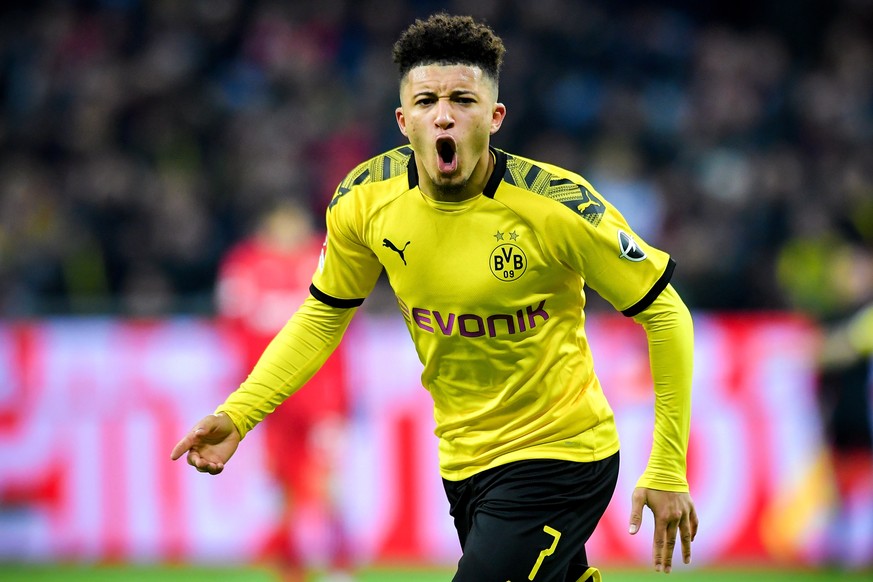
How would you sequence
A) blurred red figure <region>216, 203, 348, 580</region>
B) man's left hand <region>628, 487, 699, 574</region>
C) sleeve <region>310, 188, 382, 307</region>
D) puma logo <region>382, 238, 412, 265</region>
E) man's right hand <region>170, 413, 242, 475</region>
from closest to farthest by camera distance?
man's left hand <region>628, 487, 699, 574</region>, man's right hand <region>170, 413, 242, 475</region>, puma logo <region>382, 238, 412, 265</region>, sleeve <region>310, 188, 382, 307</region>, blurred red figure <region>216, 203, 348, 580</region>

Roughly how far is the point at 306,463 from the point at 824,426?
3498 mm

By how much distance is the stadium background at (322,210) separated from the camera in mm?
8484

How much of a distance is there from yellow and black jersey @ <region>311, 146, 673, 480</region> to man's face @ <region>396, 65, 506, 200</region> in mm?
143

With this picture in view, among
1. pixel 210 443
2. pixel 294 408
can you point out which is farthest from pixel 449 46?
pixel 294 408

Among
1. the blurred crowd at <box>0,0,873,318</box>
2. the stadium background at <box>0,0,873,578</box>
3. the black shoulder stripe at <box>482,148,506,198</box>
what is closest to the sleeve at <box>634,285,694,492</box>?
the black shoulder stripe at <box>482,148,506,198</box>

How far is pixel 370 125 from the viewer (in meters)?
12.1

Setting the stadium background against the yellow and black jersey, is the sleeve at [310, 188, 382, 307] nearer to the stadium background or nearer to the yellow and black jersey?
the yellow and black jersey

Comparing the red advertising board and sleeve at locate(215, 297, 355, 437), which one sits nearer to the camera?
sleeve at locate(215, 297, 355, 437)

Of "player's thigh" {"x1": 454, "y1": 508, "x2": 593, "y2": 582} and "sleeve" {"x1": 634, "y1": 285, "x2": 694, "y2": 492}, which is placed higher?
"sleeve" {"x1": 634, "y1": 285, "x2": 694, "y2": 492}

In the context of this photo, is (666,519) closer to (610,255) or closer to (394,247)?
(610,255)

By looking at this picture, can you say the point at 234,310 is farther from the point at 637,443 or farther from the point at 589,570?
the point at 589,570

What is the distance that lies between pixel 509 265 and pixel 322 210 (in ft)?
25.5

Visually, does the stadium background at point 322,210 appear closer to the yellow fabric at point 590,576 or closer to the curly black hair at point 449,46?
the yellow fabric at point 590,576

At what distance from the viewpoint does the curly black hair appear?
148 inches
